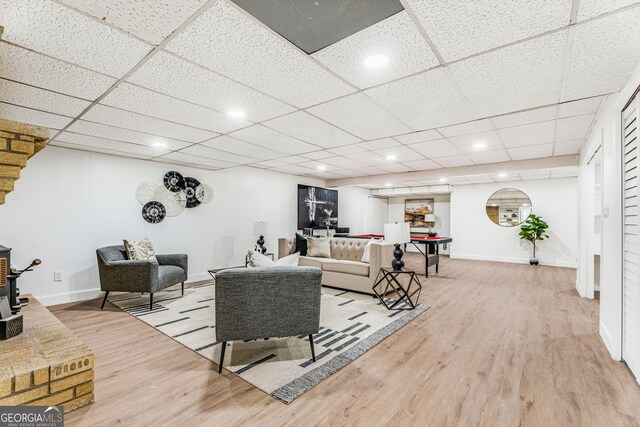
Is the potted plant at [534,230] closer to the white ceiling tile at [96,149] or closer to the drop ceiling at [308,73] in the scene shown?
the drop ceiling at [308,73]

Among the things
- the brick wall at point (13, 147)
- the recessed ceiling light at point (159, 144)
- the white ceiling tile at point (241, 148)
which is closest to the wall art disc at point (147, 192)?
the recessed ceiling light at point (159, 144)

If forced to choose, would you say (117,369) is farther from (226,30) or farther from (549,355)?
(549,355)

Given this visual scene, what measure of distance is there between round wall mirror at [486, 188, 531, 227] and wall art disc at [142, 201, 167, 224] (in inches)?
335

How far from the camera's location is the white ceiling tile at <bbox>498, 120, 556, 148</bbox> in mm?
3369

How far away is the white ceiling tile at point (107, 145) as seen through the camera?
3.66 meters

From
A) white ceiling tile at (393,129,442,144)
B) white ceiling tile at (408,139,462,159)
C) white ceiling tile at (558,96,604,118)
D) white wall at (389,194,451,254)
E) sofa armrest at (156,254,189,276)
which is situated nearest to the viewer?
white ceiling tile at (558,96,604,118)

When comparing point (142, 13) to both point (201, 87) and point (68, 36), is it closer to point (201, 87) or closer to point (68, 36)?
point (68, 36)

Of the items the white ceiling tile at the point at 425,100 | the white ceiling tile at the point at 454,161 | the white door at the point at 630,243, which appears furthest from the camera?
the white ceiling tile at the point at 454,161

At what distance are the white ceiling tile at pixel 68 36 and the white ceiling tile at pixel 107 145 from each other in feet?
7.14

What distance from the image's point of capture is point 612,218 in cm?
259

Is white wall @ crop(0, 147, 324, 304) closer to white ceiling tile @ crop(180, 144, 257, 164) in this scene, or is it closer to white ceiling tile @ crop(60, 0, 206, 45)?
white ceiling tile @ crop(180, 144, 257, 164)

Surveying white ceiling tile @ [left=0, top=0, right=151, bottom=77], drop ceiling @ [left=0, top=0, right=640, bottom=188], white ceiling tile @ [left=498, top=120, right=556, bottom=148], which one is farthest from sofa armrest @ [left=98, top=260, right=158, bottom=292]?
white ceiling tile @ [left=498, top=120, right=556, bottom=148]

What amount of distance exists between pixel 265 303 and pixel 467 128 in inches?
116

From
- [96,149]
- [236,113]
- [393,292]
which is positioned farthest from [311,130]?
[96,149]
